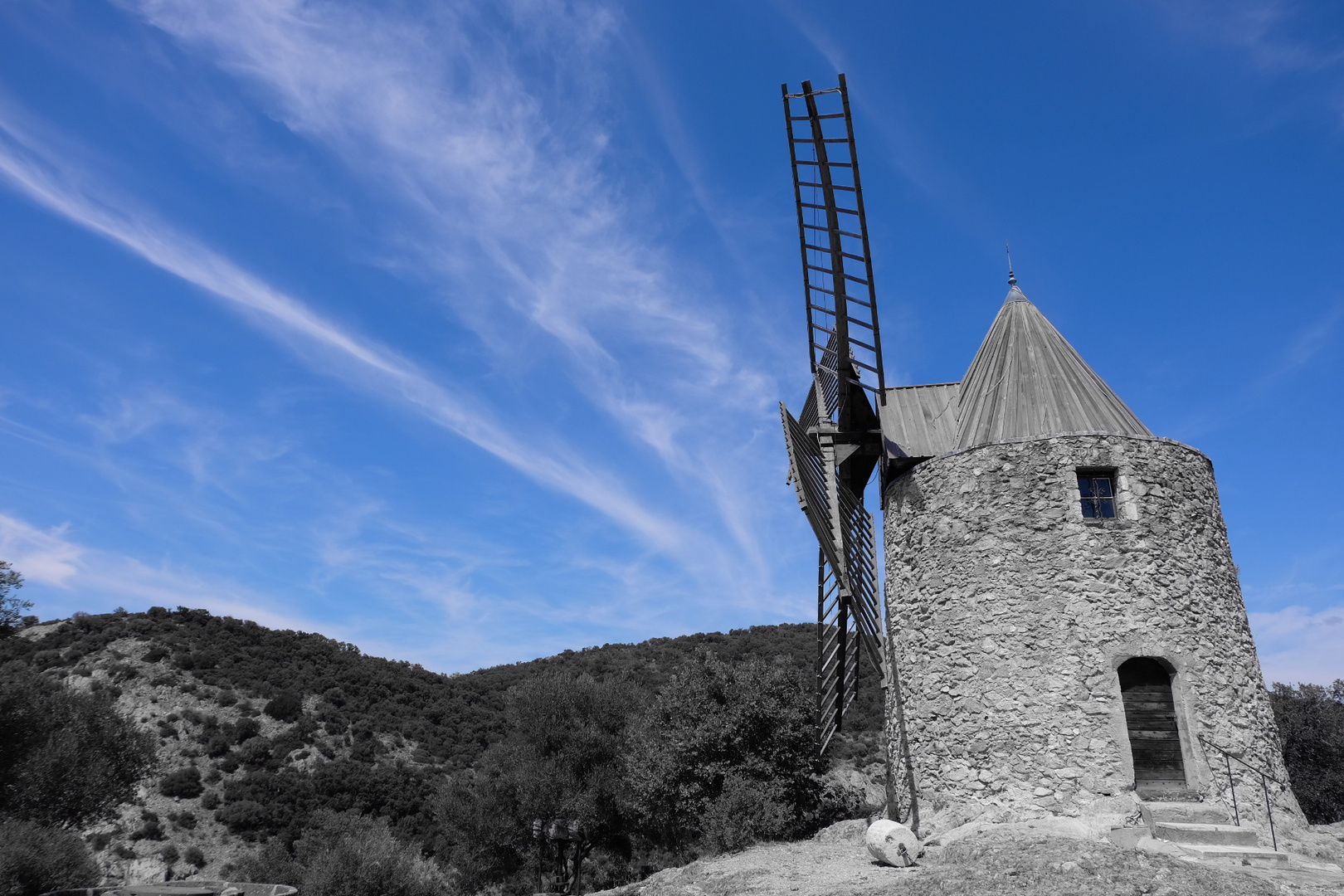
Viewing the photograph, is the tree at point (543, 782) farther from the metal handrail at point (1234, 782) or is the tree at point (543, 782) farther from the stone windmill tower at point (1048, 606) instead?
the metal handrail at point (1234, 782)

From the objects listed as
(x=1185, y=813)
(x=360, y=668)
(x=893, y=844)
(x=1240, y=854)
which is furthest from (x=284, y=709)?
(x=1240, y=854)

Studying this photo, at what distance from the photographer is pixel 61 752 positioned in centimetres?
1369

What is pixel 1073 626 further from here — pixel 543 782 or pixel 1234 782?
pixel 543 782

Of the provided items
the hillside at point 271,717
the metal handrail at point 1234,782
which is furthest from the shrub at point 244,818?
the metal handrail at point 1234,782

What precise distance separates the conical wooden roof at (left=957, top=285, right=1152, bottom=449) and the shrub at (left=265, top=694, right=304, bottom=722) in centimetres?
2403

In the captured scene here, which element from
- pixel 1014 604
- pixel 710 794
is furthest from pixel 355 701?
pixel 1014 604

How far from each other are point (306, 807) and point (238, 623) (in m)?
13.3

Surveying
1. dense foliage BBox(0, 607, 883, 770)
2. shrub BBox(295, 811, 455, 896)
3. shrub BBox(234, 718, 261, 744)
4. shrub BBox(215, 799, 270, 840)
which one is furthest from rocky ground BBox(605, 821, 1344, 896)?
shrub BBox(234, 718, 261, 744)

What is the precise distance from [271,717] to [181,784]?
450 cm

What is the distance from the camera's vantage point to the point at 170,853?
1983 cm

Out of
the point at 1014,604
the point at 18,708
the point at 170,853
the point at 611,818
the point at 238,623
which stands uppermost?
the point at 238,623

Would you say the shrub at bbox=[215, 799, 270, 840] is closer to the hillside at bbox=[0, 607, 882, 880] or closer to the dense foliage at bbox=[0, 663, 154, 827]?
the hillside at bbox=[0, 607, 882, 880]

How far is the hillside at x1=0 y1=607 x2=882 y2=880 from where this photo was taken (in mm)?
21156

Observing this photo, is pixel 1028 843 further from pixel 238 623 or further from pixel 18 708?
pixel 238 623
